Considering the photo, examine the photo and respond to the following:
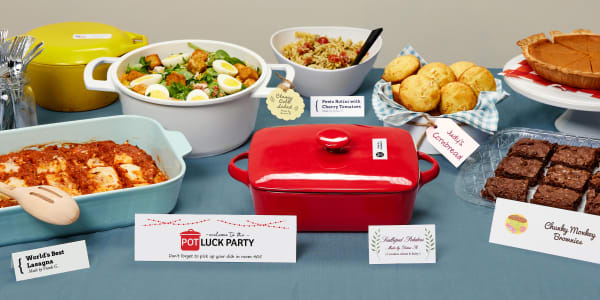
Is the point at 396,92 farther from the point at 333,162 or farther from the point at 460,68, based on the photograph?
the point at 333,162

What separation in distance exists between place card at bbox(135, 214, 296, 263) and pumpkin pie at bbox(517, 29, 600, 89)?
0.95 metres

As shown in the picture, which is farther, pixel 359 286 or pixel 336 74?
pixel 336 74

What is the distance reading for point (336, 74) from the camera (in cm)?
175

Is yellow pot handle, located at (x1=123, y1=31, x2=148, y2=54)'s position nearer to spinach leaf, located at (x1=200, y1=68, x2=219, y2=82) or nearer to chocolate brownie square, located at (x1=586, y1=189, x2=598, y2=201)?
spinach leaf, located at (x1=200, y1=68, x2=219, y2=82)

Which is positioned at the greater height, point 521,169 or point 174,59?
point 174,59

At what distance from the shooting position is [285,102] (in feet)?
4.75

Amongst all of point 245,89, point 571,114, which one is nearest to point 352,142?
point 245,89

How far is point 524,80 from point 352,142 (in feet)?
2.30

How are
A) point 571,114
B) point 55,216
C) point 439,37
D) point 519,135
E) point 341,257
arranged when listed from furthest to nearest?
point 439,37
point 571,114
point 519,135
point 341,257
point 55,216

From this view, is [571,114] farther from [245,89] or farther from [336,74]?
[245,89]

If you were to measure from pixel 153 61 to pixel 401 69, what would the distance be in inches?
30.3

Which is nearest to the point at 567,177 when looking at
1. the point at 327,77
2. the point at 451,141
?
the point at 451,141

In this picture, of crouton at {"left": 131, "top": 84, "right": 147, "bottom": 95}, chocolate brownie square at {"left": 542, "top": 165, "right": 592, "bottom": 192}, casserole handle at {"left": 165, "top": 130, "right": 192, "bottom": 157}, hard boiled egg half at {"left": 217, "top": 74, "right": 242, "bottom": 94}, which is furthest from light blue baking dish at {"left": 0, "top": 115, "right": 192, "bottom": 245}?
chocolate brownie square at {"left": 542, "top": 165, "right": 592, "bottom": 192}

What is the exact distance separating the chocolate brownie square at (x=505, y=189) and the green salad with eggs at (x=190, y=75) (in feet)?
2.35
